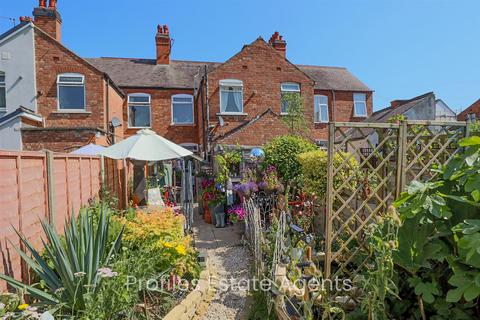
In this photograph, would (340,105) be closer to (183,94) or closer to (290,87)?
(290,87)

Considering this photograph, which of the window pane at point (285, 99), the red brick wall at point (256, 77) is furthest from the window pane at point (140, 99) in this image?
the window pane at point (285, 99)

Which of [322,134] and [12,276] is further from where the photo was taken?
[322,134]

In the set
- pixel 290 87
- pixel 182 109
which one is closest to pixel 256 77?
pixel 290 87

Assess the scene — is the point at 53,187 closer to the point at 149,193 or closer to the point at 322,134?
the point at 149,193

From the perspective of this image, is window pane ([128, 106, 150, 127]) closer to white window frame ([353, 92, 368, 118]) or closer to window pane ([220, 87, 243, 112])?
window pane ([220, 87, 243, 112])

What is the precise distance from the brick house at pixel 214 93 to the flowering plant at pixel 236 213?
5.42 meters

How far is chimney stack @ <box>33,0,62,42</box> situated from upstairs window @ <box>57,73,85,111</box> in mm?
2930

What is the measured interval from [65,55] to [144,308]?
1317cm

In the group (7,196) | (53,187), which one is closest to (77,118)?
(53,187)

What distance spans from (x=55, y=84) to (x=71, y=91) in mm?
668

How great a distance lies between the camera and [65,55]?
12.9m

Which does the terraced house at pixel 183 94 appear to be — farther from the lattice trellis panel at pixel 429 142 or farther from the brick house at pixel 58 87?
the lattice trellis panel at pixel 429 142

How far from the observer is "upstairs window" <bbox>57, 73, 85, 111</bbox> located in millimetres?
12992

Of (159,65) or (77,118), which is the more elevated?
(159,65)
